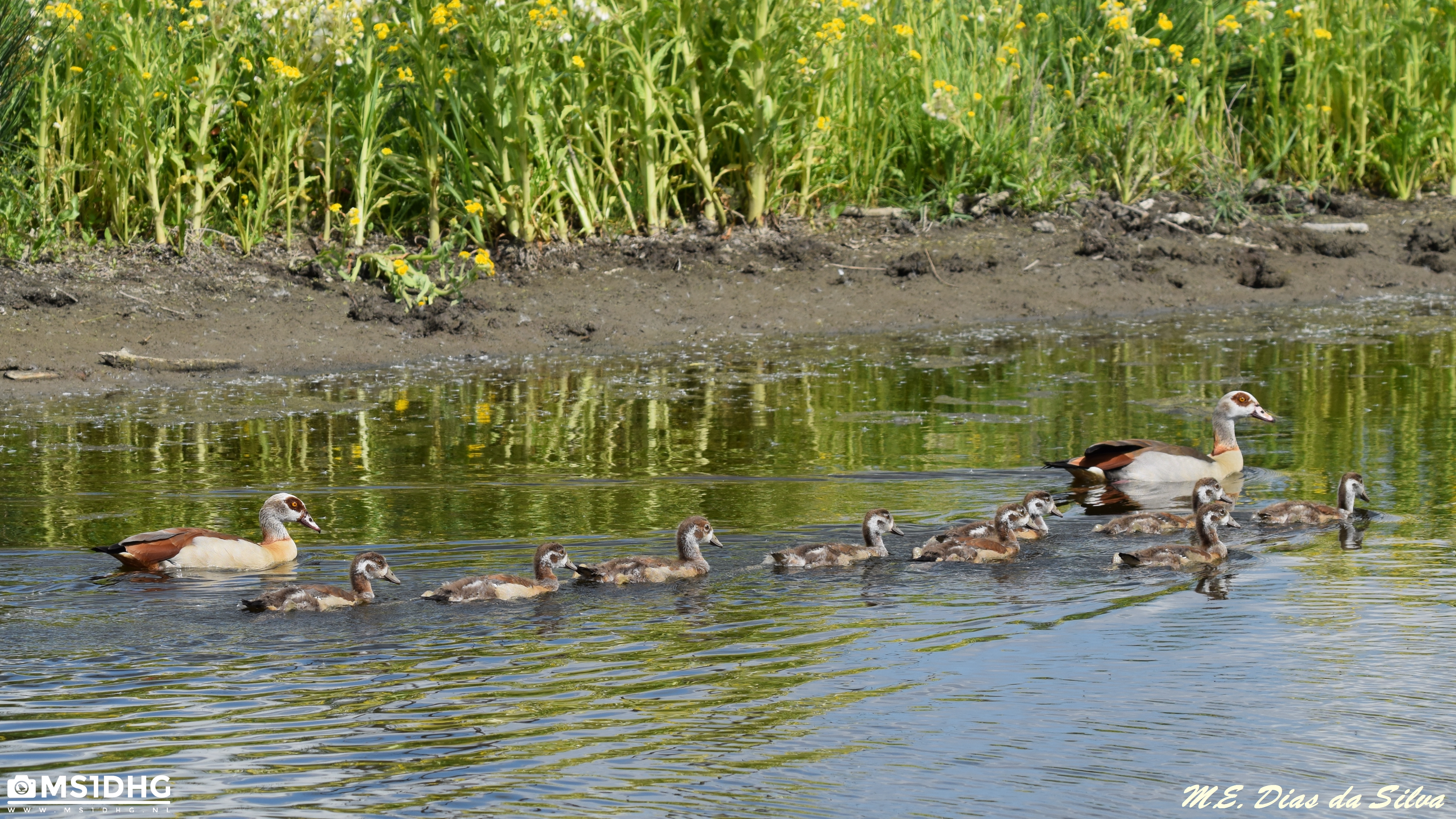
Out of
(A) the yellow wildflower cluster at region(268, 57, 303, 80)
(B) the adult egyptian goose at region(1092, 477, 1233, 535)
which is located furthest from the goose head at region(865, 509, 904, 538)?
(A) the yellow wildflower cluster at region(268, 57, 303, 80)

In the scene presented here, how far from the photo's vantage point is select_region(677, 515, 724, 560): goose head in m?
8.05

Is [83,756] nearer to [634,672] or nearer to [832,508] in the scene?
[634,672]

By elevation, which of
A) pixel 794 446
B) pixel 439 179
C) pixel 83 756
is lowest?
pixel 83 756

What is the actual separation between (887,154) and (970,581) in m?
11.4

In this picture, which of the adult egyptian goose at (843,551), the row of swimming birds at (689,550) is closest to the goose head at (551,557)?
the row of swimming birds at (689,550)

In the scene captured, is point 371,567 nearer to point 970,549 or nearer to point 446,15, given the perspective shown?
point 970,549

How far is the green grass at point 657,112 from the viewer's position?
50.5 ft

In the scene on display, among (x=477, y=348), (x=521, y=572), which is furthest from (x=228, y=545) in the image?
(x=477, y=348)

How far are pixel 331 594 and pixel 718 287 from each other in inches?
370

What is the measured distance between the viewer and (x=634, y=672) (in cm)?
623

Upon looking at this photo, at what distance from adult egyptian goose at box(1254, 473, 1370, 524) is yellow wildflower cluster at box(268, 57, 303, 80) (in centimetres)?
980

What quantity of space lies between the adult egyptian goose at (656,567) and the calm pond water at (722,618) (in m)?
0.07

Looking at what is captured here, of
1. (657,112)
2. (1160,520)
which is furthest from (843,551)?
(657,112)

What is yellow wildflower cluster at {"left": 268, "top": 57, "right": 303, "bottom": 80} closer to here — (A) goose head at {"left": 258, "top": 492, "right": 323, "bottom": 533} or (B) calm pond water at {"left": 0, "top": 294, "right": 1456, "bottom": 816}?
(B) calm pond water at {"left": 0, "top": 294, "right": 1456, "bottom": 816}
